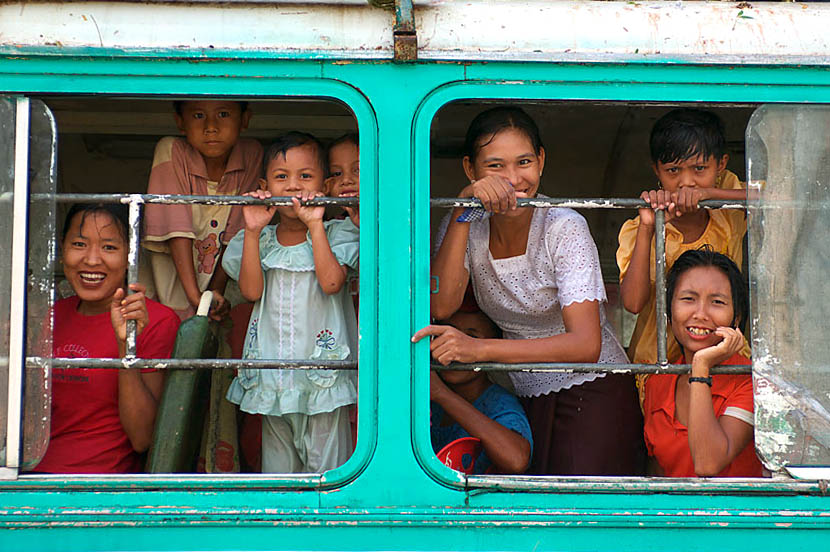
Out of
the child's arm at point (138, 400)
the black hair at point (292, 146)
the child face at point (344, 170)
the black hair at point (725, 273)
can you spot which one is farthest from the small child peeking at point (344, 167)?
the black hair at point (725, 273)

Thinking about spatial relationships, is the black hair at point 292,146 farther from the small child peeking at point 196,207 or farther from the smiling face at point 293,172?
the small child peeking at point 196,207

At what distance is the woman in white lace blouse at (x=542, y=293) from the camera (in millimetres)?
2529

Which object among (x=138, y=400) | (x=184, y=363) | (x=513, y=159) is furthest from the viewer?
(x=513, y=159)

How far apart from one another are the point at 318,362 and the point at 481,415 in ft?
1.95

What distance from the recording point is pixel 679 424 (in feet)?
8.29

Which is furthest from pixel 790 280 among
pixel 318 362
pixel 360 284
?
pixel 318 362

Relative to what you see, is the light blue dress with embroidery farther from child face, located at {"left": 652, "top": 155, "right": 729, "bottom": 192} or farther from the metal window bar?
child face, located at {"left": 652, "top": 155, "right": 729, "bottom": 192}

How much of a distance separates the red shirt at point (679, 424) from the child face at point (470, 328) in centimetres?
49

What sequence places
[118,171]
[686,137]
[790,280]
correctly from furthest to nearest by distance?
[118,171]
[686,137]
[790,280]

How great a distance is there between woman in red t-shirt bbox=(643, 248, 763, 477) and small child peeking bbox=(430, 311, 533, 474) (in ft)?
1.20

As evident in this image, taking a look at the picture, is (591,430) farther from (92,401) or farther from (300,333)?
(92,401)

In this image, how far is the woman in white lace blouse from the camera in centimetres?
→ 253

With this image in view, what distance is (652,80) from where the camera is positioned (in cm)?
227

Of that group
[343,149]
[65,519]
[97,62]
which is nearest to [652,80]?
[343,149]
